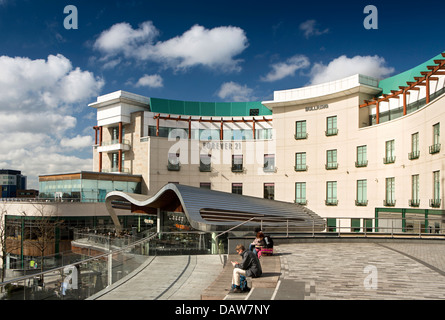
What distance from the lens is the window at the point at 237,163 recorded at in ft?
148

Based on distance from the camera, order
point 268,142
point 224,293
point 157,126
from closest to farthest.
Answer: point 224,293 < point 268,142 < point 157,126

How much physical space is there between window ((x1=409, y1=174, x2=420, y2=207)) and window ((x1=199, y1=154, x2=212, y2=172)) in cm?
2320

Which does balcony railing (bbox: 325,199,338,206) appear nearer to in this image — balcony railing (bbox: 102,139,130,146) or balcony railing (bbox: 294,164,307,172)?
balcony railing (bbox: 294,164,307,172)

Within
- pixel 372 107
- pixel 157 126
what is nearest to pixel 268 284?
pixel 372 107

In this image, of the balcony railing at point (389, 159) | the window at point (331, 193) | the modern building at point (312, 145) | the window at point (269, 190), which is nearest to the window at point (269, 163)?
the modern building at point (312, 145)

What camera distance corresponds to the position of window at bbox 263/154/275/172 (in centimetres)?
4297

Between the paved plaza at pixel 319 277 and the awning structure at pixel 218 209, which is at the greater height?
the awning structure at pixel 218 209

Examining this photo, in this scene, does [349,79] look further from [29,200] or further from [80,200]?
[29,200]

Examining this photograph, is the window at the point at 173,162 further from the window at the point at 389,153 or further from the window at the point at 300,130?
the window at the point at 389,153

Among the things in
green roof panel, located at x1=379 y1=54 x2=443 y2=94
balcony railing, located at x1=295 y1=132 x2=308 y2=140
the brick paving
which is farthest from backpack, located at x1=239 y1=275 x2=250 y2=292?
balcony railing, located at x1=295 y1=132 x2=308 y2=140

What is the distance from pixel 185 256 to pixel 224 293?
15.1ft

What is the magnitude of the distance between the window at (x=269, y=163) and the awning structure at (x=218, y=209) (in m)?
14.3

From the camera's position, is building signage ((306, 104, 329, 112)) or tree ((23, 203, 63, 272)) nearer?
tree ((23, 203, 63, 272))

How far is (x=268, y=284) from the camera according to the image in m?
10.1
